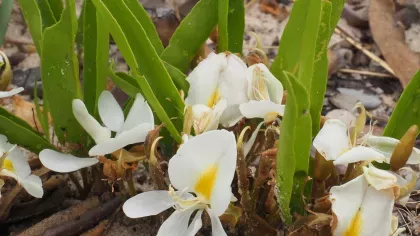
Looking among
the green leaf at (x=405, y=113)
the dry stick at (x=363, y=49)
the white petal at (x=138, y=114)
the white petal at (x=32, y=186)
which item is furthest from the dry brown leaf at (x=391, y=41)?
the white petal at (x=32, y=186)

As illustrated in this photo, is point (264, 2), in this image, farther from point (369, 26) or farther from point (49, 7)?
point (49, 7)

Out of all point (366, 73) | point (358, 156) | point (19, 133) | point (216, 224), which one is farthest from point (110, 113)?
point (366, 73)

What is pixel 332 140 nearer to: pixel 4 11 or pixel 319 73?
pixel 319 73

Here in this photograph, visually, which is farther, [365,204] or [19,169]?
[19,169]

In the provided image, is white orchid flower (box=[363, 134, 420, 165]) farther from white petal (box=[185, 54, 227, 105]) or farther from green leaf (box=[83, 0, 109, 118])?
green leaf (box=[83, 0, 109, 118])

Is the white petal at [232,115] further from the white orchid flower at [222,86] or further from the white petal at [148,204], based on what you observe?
→ the white petal at [148,204]
